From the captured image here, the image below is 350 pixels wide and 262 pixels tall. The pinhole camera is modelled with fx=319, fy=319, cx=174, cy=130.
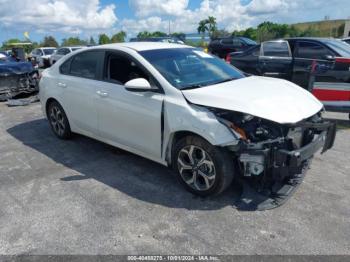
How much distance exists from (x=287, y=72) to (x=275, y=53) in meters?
0.67

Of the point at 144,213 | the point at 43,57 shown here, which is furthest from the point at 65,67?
the point at 43,57

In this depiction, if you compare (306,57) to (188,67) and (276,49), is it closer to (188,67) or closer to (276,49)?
(276,49)

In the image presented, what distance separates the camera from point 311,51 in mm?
7246

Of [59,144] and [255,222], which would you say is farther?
[59,144]

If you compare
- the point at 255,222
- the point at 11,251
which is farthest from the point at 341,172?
the point at 11,251

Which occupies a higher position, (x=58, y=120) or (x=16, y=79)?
(x=16, y=79)

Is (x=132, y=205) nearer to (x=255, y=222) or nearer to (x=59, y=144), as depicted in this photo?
(x=255, y=222)

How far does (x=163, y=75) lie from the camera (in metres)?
3.78

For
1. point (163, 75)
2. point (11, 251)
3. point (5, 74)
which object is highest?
point (163, 75)

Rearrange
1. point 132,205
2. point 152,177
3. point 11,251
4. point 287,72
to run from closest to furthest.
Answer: point 11,251 < point 132,205 < point 152,177 < point 287,72

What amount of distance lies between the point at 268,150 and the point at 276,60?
5.27 m

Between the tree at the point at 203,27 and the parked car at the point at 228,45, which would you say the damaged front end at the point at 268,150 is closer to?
the parked car at the point at 228,45

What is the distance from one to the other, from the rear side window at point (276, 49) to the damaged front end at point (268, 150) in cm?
455

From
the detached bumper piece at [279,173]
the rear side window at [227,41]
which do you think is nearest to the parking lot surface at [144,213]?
the detached bumper piece at [279,173]
